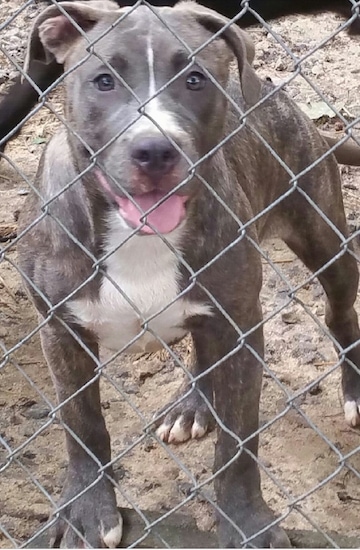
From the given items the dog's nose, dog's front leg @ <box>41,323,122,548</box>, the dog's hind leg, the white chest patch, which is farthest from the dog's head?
the dog's hind leg

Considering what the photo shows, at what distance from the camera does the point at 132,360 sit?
4.33 metres

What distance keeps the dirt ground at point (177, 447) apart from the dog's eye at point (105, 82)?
619 millimetres

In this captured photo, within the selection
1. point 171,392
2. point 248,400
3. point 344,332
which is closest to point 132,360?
point 171,392

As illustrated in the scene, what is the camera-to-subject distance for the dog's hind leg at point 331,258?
12.5 ft

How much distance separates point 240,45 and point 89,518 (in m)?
1.64

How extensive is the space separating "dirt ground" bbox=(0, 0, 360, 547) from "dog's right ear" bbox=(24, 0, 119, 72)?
1.49ft

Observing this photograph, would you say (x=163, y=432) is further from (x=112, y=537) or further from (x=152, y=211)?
(x=152, y=211)

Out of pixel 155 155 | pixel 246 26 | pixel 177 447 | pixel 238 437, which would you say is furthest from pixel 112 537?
pixel 246 26

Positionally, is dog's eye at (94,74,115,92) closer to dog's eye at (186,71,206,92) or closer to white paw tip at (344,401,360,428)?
dog's eye at (186,71,206,92)

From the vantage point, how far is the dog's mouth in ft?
8.48

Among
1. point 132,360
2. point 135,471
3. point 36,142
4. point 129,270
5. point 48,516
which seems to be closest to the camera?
point 129,270

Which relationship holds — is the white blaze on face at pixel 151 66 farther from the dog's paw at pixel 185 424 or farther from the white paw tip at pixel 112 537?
the dog's paw at pixel 185 424

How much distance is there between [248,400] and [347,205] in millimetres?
2393

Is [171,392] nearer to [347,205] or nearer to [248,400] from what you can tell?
[248,400]
